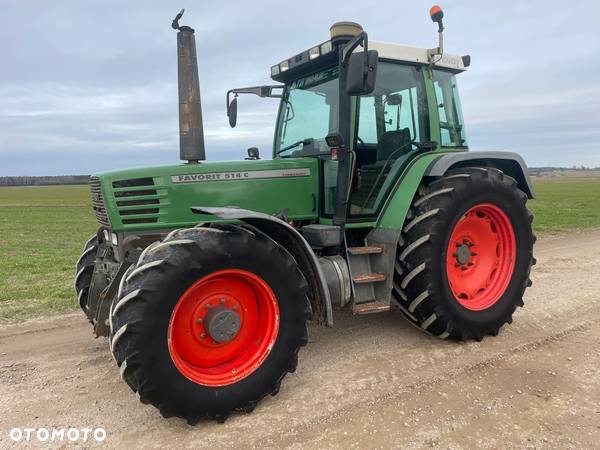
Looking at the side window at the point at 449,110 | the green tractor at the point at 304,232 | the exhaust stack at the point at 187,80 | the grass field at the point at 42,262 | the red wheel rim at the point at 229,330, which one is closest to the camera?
the green tractor at the point at 304,232

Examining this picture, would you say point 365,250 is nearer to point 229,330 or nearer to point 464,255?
point 464,255

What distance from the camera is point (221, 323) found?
3318mm

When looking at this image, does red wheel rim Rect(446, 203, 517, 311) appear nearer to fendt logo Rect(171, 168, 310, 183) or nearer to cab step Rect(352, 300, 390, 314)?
cab step Rect(352, 300, 390, 314)

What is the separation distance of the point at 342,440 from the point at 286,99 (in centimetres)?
338

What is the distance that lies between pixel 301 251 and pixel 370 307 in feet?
2.88

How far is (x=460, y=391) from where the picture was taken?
355 centimetres

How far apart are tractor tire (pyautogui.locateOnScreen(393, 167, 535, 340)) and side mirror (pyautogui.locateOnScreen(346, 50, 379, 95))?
1.27 m

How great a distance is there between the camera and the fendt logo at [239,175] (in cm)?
397

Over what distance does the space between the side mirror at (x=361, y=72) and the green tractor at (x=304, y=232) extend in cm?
1

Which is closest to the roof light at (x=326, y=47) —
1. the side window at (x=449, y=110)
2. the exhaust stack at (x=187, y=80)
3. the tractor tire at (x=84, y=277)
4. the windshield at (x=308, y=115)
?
the windshield at (x=308, y=115)

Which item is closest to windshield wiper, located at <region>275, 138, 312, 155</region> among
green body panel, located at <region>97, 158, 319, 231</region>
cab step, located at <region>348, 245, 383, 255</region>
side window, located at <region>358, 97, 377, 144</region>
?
green body panel, located at <region>97, 158, 319, 231</region>

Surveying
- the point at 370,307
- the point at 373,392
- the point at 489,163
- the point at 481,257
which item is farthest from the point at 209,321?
the point at 489,163

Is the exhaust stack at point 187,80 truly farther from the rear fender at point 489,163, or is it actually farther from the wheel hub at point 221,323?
the rear fender at point 489,163

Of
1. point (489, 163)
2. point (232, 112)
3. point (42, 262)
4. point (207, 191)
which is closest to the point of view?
point (207, 191)
